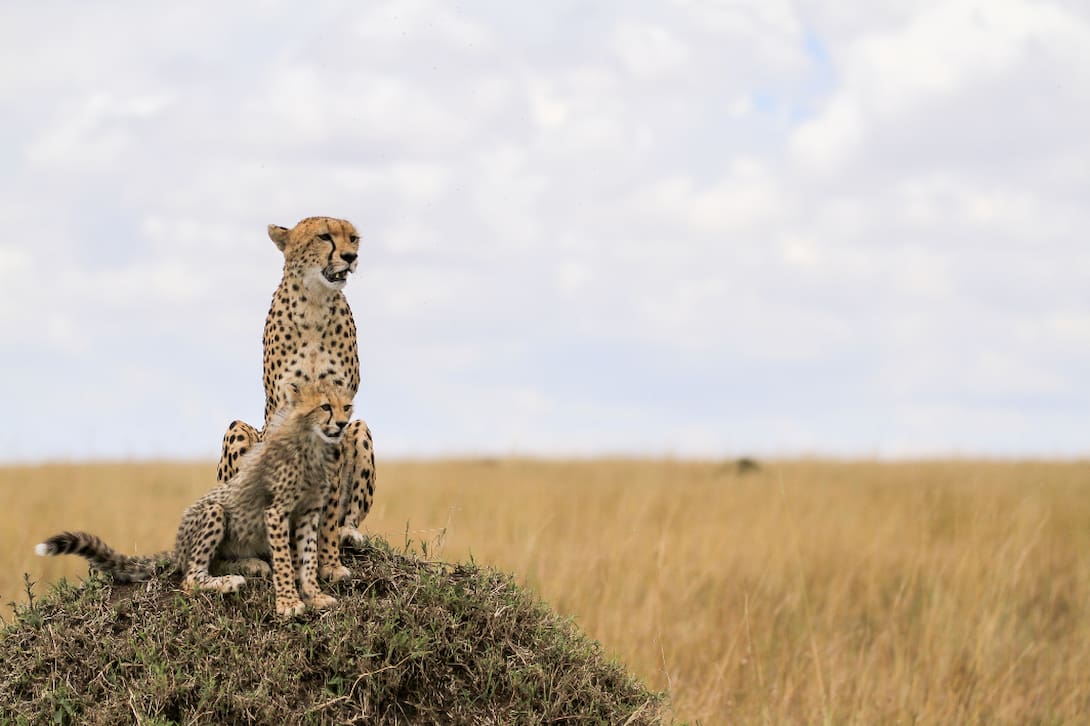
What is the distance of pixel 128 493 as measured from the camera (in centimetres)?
1519

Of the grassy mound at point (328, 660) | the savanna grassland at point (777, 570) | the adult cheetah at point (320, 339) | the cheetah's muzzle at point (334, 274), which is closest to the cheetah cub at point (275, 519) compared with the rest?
the grassy mound at point (328, 660)

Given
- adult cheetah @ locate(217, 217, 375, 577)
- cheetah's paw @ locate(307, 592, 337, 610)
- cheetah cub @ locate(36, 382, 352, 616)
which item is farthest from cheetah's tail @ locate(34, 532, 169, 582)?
cheetah's paw @ locate(307, 592, 337, 610)

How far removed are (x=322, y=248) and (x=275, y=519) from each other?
3.61 feet

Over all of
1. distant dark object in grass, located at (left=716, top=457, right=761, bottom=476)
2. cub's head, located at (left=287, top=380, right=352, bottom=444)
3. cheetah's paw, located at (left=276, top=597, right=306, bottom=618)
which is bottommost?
cheetah's paw, located at (left=276, top=597, right=306, bottom=618)

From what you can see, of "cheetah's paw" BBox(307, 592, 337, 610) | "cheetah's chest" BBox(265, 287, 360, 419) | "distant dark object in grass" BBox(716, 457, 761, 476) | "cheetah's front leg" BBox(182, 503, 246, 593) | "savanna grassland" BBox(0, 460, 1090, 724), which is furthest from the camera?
"distant dark object in grass" BBox(716, 457, 761, 476)

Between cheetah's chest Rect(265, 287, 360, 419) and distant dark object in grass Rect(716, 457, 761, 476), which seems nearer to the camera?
cheetah's chest Rect(265, 287, 360, 419)

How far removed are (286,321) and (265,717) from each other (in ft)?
5.40

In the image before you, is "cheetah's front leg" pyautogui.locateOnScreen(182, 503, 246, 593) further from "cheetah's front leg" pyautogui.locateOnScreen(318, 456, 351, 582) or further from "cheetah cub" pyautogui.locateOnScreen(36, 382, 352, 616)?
"cheetah's front leg" pyautogui.locateOnScreen(318, 456, 351, 582)

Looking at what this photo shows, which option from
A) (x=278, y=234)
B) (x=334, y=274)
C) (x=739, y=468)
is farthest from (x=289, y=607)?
(x=739, y=468)

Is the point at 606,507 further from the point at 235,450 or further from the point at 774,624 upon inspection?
the point at 235,450

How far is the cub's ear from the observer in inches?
177

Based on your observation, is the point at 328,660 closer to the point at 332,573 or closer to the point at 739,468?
the point at 332,573

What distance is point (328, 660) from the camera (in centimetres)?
369

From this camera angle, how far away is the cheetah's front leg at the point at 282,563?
3777mm
